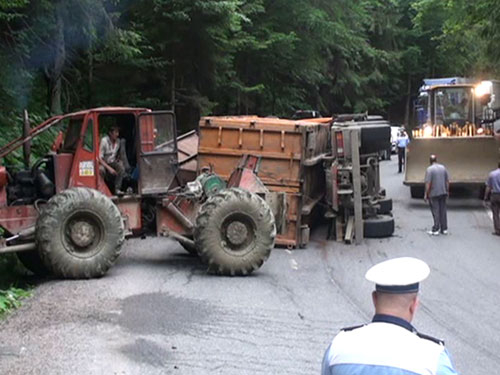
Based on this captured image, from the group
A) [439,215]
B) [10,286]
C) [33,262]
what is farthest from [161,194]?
[439,215]

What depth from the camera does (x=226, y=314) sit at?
30.2 feet

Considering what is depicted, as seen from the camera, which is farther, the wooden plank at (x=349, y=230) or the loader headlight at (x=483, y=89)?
the loader headlight at (x=483, y=89)

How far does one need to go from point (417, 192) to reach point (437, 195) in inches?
207

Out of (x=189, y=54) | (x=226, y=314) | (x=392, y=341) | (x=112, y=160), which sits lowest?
(x=226, y=314)

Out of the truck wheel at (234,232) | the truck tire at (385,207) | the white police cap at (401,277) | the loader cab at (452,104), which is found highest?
the loader cab at (452,104)

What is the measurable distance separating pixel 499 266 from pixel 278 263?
12.1 feet

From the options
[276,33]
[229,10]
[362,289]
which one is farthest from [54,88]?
[276,33]

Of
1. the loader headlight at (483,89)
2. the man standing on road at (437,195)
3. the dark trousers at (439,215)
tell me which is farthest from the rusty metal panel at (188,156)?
the loader headlight at (483,89)

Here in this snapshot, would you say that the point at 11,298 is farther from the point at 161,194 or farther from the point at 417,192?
the point at 417,192

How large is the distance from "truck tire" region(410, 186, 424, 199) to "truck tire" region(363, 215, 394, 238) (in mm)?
5879

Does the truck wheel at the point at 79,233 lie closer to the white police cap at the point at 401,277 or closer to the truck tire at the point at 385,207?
the truck tire at the point at 385,207

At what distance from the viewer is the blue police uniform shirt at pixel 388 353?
2924 millimetres

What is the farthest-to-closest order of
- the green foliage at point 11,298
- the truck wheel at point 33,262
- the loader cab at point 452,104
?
the loader cab at point 452,104 < the truck wheel at point 33,262 < the green foliage at point 11,298

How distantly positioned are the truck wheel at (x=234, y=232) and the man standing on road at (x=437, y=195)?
19.4 ft
